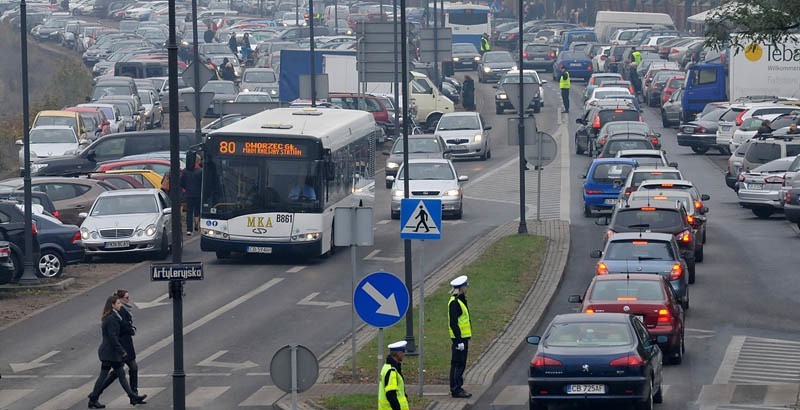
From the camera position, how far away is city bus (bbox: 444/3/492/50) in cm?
9919

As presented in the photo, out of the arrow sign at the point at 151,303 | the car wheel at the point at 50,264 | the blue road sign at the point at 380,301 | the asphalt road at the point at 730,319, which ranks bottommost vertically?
the arrow sign at the point at 151,303

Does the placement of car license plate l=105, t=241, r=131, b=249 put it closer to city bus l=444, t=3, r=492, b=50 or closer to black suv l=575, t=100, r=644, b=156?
black suv l=575, t=100, r=644, b=156

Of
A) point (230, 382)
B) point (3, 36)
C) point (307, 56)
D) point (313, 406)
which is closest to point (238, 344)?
point (230, 382)

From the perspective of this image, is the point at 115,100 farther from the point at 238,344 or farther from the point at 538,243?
the point at 238,344

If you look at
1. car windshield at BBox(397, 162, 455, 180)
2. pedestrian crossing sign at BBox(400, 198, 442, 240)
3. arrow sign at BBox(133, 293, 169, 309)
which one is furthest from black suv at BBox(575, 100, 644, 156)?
pedestrian crossing sign at BBox(400, 198, 442, 240)

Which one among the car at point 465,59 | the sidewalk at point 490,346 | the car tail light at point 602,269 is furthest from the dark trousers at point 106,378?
the car at point 465,59

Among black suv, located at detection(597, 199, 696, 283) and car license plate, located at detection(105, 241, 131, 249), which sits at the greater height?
black suv, located at detection(597, 199, 696, 283)

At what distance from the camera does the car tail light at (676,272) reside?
25.8 m

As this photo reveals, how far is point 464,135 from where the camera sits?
174 feet

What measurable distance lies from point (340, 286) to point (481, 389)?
30.1 feet

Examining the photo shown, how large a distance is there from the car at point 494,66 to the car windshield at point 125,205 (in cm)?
4829

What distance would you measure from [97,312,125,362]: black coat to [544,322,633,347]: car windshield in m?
5.45

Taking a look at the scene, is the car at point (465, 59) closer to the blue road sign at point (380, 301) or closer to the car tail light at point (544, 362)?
the blue road sign at point (380, 301)

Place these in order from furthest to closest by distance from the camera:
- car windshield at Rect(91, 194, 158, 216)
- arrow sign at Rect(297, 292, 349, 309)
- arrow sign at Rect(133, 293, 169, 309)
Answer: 1. car windshield at Rect(91, 194, 158, 216)
2. arrow sign at Rect(133, 293, 169, 309)
3. arrow sign at Rect(297, 292, 349, 309)
